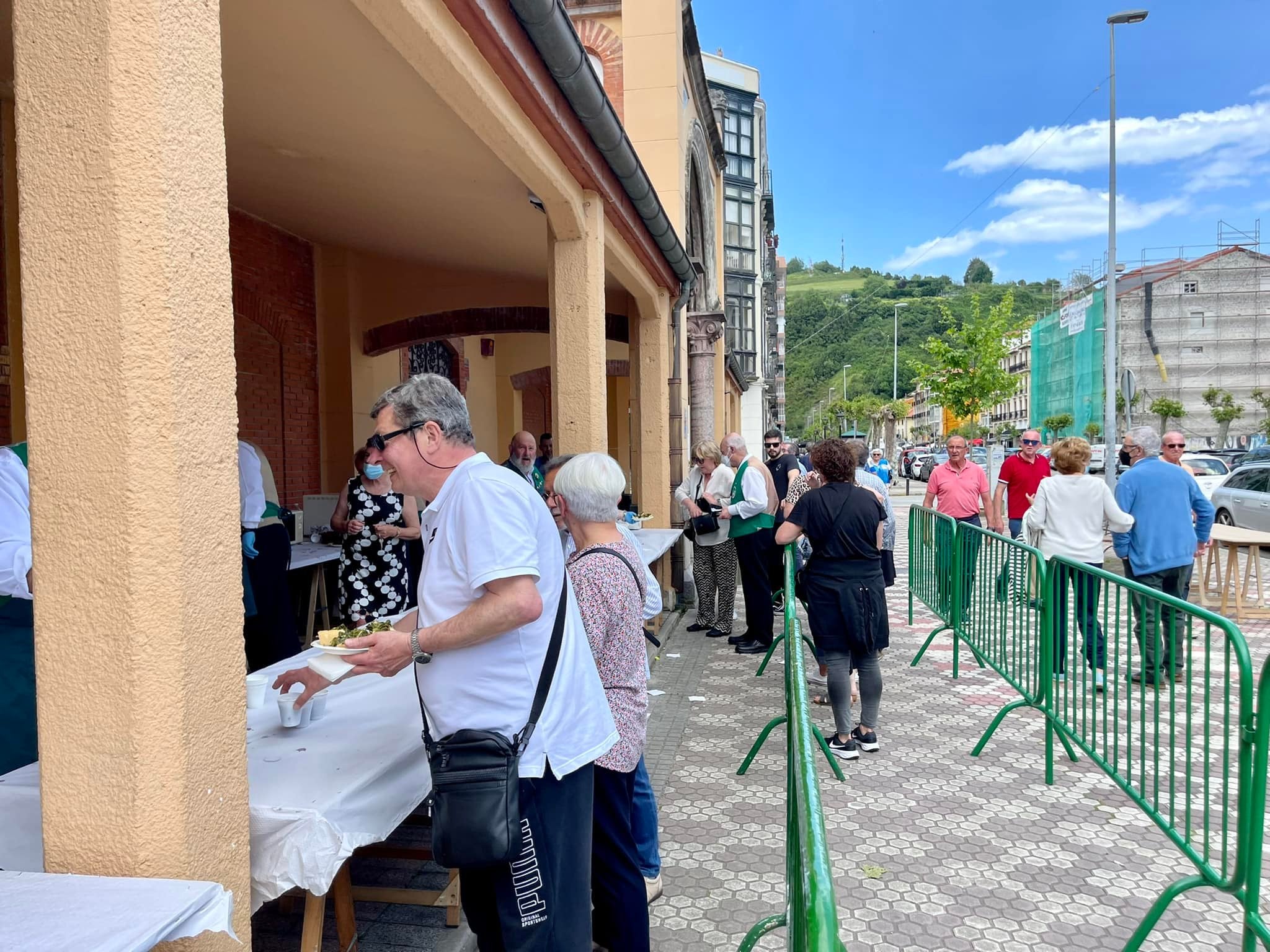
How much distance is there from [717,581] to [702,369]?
3899 millimetres

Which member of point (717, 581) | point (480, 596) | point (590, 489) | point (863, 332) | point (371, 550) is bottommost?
point (717, 581)

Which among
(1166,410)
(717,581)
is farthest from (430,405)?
(1166,410)

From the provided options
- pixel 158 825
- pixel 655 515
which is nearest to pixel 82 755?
pixel 158 825

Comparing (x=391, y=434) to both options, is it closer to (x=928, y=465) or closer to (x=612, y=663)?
(x=612, y=663)

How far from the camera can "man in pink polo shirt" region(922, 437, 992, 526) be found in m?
8.62

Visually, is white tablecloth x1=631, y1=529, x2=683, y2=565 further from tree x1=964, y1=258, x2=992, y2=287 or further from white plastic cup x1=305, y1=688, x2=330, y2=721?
tree x1=964, y1=258, x2=992, y2=287

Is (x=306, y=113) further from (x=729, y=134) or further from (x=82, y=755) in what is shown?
(x=729, y=134)

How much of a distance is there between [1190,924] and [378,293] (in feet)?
28.0

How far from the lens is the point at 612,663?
2.82 m

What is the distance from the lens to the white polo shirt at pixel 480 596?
79.4 inches

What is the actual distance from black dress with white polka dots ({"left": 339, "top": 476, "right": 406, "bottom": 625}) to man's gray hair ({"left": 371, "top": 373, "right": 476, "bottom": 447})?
2.90 metres

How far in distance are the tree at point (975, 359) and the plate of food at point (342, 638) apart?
21967 millimetres

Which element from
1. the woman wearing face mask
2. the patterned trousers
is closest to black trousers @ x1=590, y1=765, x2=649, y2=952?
the woman wearing face mask

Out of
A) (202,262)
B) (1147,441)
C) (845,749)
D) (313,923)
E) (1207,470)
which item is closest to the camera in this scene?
(202,262)
